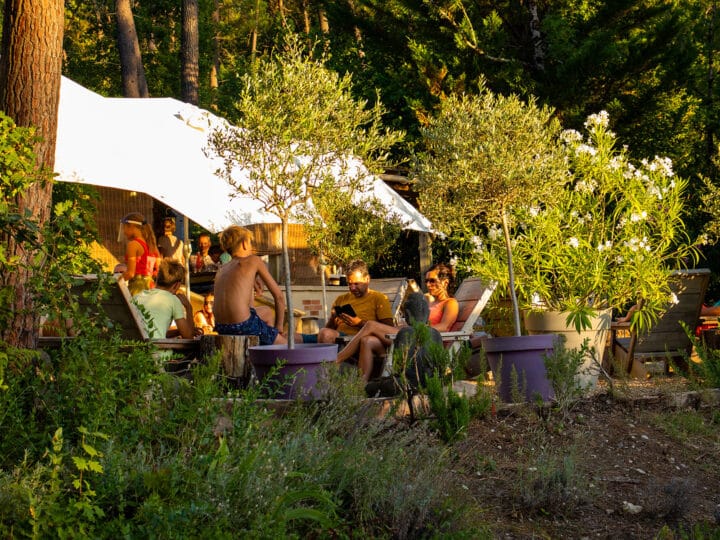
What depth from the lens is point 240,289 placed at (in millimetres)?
6840

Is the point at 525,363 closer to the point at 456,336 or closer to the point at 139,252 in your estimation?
the point at 456,336

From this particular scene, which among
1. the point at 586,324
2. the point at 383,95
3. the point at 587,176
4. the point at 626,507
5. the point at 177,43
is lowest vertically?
the point at 626,507

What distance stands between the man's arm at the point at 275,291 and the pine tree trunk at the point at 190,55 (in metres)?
11.1

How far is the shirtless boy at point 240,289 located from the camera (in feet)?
22.4

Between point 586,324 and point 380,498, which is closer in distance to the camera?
point 380,498

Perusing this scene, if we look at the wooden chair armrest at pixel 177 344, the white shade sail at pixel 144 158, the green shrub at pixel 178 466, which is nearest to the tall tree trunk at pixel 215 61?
the white shade sail at pixel 144 158

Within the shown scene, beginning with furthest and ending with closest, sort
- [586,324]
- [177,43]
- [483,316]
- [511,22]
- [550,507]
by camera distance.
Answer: [177,43]
[511,22]
[483,316]
[586,324]
[550,507]

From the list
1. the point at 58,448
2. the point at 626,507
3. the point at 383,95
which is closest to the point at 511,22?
the point at 383,95

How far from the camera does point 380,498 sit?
3.98 meters

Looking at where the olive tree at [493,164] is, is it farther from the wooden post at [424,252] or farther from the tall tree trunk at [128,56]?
the tall tree trunk at [128,56]

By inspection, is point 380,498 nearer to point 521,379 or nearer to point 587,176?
point 521,379

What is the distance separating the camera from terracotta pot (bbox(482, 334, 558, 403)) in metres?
6.42

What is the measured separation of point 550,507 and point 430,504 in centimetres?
70

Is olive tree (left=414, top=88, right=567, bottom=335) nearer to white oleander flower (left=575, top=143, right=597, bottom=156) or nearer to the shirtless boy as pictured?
white oleander flower (left=575, top=143, right=597, bottom=156)
